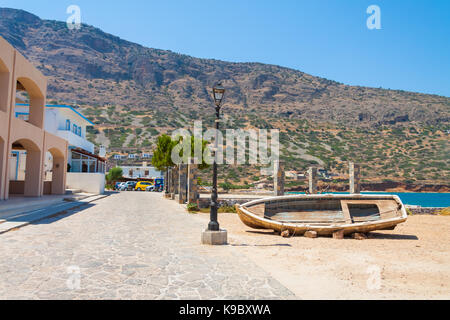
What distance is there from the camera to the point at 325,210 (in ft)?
40.7

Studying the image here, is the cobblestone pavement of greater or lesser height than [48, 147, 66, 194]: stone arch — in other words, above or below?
below

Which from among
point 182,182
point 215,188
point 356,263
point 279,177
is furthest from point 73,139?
point 356,263

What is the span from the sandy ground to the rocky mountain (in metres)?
73.7

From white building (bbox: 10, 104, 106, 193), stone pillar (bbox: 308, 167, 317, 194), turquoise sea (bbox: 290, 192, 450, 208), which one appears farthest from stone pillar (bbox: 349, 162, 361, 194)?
white building (bbox: 10, 104, 106, 193)

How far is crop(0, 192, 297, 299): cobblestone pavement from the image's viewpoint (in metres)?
4.63

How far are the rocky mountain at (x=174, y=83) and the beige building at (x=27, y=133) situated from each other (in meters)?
64.0

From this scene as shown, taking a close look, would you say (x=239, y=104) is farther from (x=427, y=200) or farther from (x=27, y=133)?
(x=27, y=133)

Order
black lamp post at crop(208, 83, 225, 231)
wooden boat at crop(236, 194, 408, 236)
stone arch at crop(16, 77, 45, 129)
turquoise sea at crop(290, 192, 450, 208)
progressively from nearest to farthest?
black lamp post at crop(208, 83, 225, 231), wooden boat at crop(236, 194, 408, 236), stone arch at crop(16, 77, 45, 129), turquoise sea at crop(290, 192, 450, 208)

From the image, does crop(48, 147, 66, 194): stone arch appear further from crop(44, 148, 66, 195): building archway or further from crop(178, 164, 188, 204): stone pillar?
crop(178, 164, 188, 204): stone pillar

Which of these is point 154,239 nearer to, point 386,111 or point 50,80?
point 386,111

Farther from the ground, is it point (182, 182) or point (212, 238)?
point (182, 182)

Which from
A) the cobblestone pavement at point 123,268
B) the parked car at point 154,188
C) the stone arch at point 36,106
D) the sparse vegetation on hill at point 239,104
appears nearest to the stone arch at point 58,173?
the stone arch at point 36,106

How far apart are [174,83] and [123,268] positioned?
358 feet

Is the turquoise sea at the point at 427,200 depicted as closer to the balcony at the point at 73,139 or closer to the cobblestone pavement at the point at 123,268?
the cobblestone pavement at the point at 123,268
